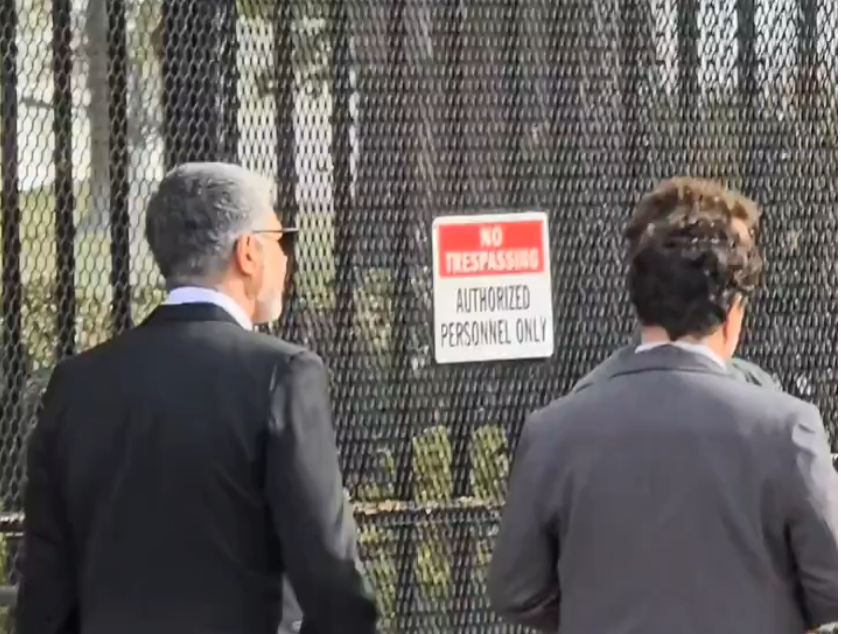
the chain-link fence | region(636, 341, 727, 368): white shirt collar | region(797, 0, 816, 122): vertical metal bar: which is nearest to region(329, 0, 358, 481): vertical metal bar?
the chain-link fence

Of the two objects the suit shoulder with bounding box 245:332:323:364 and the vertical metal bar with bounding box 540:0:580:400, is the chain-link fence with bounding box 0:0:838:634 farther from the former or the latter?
the suit shoulder with bounding box 245:332:323:364

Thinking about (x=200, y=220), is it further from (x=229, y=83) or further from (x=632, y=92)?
(x=632, y=92)

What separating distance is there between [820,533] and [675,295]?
429 millimetres

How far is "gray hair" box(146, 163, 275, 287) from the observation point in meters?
2.63

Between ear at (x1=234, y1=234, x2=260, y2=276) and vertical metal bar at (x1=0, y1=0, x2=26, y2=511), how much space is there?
109 cm

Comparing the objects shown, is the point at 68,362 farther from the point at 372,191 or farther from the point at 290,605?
the point at 372,191

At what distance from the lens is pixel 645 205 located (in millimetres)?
2637

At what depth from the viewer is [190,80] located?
3.65m

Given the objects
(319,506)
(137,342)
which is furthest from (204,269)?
(319,506)

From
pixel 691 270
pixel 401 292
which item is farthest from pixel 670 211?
pixel 401 292

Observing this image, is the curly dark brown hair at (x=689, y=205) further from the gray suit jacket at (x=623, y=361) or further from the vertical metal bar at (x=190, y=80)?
the vertical metal bar at (x=190, y=80)

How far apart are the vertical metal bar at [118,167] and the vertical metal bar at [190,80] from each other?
10 cm

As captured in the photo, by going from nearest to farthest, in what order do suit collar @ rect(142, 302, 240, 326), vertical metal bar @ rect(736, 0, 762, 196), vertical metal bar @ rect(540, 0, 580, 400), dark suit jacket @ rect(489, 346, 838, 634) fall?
dark suit jacket @ rect(489, 346, 838, 634) < suit collar @ rect(142, 302, 240, 326) < vertical metal bar @ rect(540, 0, 580, 400) < vertical metal bar @ rect(736, 0, 762, 196)

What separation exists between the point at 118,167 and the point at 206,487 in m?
1.31
